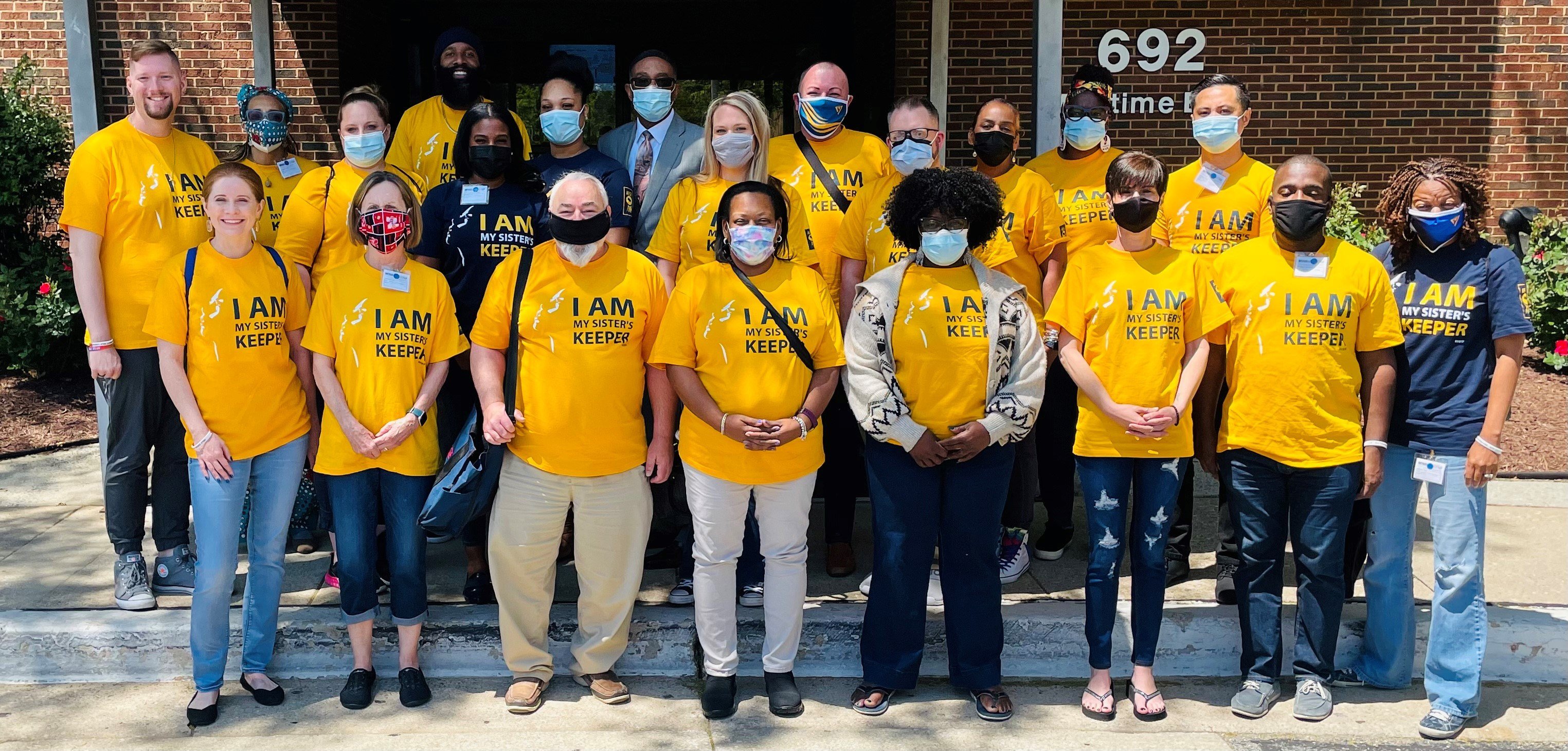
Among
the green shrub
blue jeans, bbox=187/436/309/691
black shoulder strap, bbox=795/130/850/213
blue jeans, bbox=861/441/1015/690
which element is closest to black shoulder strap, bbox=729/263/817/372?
blue jeans, bbox=861/441/1015/690

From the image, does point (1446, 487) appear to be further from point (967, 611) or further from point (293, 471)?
point (293, 471)

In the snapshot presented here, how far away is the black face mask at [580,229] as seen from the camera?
13.0 ft

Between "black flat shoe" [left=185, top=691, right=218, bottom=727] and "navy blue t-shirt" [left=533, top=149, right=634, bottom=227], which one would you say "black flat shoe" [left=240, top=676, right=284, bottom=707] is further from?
"navy blue t-shirt" [left=533, top=149, right=634, bottom=227]

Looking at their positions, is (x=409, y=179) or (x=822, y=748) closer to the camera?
(x=822, y=748)

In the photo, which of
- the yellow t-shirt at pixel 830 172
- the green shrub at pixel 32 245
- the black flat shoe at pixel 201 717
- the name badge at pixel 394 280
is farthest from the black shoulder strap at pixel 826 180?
the green shrub at pixel 32 245

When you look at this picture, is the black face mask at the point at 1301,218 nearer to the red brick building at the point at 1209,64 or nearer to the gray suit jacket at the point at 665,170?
the gray suit jacket at the point at 665,170

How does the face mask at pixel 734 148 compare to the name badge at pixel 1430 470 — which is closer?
the name badge at pixel 1430 470

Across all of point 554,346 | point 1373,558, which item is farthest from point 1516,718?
point 554,346

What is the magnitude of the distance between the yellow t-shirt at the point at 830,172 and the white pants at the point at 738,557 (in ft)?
3.08

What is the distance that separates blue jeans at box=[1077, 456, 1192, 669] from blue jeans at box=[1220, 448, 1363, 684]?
0.25 meters

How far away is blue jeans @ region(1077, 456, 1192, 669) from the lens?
13.6ft

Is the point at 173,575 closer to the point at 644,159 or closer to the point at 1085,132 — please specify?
the point at 644,159

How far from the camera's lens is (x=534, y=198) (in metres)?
4.60

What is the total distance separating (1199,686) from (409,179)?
372cm
